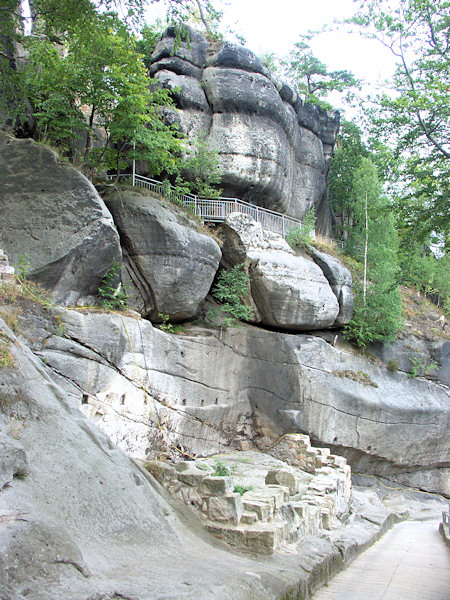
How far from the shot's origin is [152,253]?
1470 centimetres

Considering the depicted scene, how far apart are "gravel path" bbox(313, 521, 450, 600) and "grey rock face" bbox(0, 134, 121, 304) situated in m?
8.80

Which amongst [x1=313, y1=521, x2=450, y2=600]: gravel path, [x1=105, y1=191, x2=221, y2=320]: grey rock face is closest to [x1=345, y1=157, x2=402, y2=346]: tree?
[x1=105, y1=191, x2=221, y2=320]: grey rock face

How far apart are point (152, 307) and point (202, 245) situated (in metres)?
2.53

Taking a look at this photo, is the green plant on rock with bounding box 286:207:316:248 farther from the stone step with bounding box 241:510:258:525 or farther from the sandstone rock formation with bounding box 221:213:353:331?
the stone step with bounding box 241:510:258:525

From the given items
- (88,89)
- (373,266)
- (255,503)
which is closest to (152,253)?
(88,89)

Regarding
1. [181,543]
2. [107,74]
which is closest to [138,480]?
[181,543]

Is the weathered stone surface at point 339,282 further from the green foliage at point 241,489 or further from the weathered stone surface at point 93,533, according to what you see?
the weathered stone surface at point 93,533

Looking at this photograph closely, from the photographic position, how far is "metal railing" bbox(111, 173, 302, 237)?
55.0 ft

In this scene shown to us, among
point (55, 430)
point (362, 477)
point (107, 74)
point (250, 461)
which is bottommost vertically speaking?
point (362, 477)

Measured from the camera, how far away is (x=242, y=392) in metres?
16.7

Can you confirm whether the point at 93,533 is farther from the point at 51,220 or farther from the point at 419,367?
the point at 419,367

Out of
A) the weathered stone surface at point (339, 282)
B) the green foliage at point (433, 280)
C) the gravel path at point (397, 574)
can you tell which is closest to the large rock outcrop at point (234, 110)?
the weathered stone surface at point (339, 282)

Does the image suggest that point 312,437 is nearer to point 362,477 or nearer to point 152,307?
point 362,477

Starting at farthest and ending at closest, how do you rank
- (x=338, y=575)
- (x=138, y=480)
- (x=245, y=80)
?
1. (x=245, y=80)
2. (x=338, y=575)
3. (x=138, y=480)
